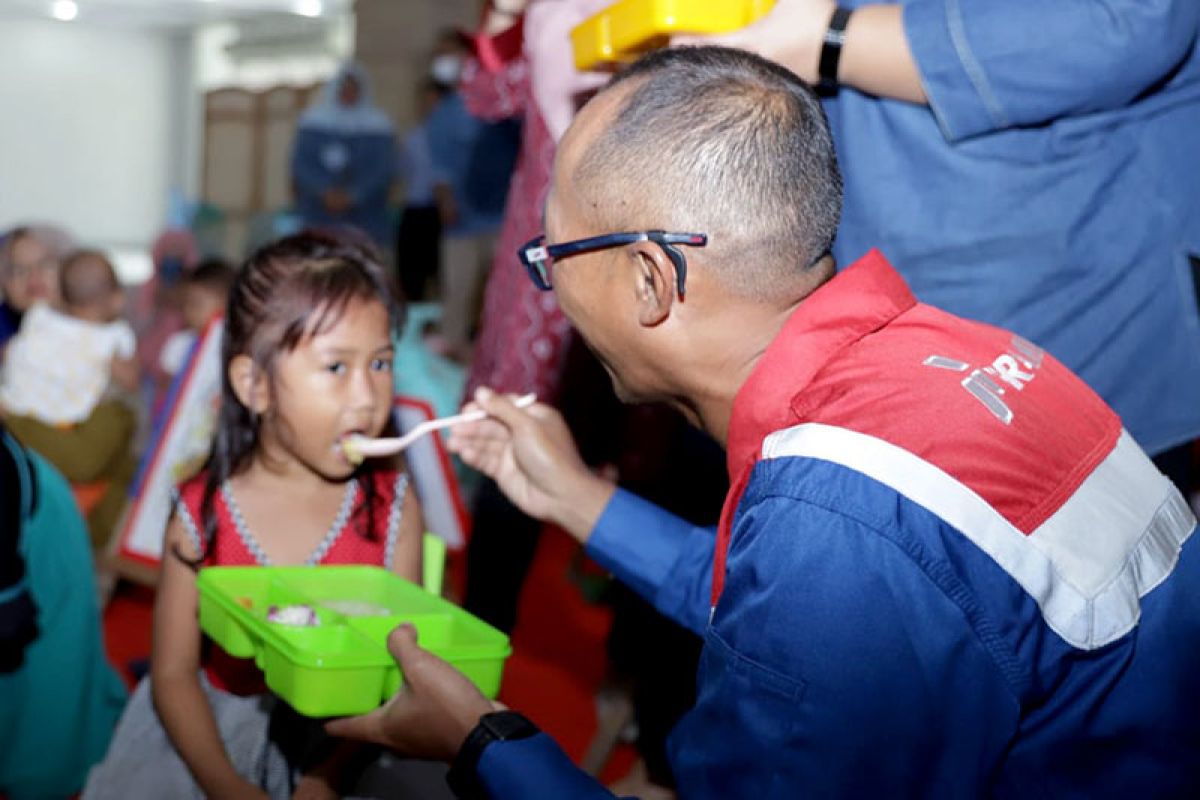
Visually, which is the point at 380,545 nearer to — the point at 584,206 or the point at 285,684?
the point at 285,684

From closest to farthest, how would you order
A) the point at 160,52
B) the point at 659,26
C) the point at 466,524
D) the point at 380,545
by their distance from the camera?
the point at 659,26
the point at 380,545
the point at 466,524
the point at 160,52

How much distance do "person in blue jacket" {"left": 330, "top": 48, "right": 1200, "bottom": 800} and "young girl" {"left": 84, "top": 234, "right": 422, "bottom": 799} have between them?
1.55ft

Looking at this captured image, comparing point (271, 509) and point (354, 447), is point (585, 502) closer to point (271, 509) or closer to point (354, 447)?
point (354, 447)

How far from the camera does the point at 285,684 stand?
132 centimetres

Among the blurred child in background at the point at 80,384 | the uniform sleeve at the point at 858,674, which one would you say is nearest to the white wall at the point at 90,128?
the blurred child in background at the point at 80,384

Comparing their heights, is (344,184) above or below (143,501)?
above

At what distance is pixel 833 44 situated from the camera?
60.8 inches

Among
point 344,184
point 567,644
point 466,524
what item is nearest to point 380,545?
point 466,524

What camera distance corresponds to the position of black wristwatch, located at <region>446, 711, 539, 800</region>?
1.19 m

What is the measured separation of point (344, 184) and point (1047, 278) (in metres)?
6.25

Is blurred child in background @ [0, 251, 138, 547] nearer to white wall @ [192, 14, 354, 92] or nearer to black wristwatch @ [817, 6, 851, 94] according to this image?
Result: black wristwatch @ [817, 6, 851, 94]

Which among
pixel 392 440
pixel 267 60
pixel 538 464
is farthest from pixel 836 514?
pixel 267 60

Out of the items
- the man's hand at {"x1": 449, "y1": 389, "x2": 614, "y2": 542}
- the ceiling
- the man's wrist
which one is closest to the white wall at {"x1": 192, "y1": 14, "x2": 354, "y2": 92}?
the ceiling

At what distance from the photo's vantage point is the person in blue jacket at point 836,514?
94cm
